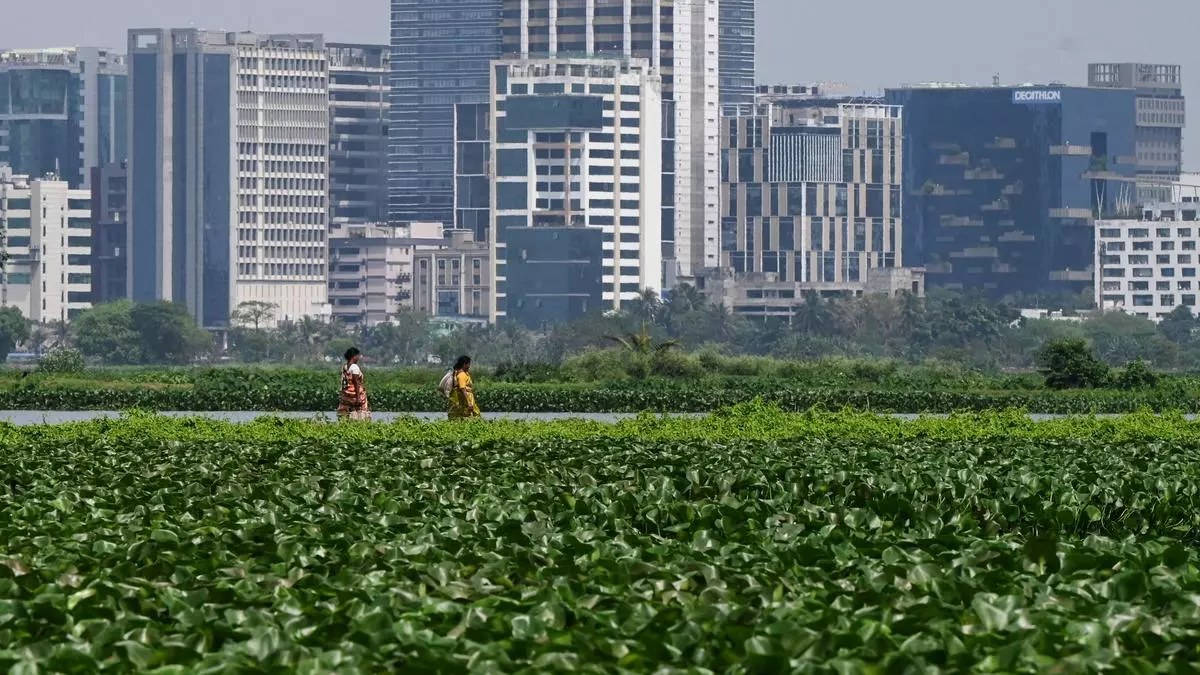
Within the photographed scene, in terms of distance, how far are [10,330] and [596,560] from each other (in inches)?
6175

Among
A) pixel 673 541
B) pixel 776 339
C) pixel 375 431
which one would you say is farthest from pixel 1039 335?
pixel 673 541

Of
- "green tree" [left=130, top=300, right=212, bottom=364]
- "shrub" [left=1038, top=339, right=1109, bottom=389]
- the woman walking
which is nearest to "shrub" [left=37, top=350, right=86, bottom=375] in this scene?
"shrub" [left=1038, top=339, right=1109, bottom=389]

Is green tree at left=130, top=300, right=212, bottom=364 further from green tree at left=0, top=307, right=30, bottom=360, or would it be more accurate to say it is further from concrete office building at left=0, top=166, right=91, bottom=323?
concrete office building at left=0, top=166, right=91, bottom=323

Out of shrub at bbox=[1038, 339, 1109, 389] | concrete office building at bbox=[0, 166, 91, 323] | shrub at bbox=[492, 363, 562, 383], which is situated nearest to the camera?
shrub at bbox=[1038, 339, 1109, 389]

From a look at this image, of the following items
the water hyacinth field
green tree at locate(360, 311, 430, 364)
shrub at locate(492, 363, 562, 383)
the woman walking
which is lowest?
green tree at locate(360, 311, 430, 364)

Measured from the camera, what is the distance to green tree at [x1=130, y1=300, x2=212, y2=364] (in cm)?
15550

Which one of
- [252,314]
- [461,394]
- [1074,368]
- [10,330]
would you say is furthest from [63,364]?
[252,314]

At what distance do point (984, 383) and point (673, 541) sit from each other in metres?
42.4

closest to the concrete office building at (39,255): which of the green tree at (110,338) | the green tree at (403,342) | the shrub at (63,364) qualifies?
the green tree at (403,342)

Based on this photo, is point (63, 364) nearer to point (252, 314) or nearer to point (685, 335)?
point (685, 335)

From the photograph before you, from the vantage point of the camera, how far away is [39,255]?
7741 inches

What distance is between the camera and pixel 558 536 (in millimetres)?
12188

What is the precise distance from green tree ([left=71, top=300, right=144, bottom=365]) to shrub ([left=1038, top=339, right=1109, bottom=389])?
10971 centimetres

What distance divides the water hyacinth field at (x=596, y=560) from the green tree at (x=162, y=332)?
452 ft
